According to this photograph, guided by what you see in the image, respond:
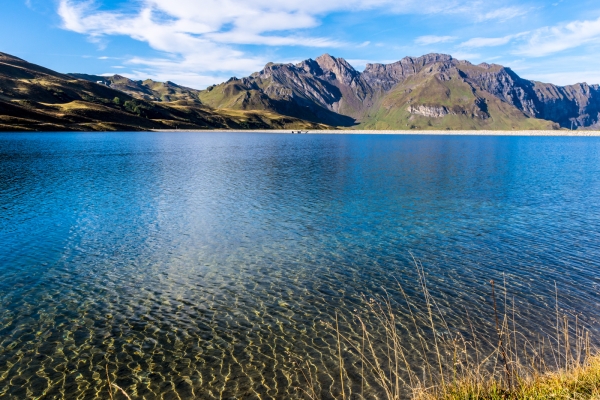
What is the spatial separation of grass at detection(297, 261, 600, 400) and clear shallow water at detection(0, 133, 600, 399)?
80 cm

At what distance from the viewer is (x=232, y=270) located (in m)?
25.8

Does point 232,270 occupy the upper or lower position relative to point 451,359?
upper

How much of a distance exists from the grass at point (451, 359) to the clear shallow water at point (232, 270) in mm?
795

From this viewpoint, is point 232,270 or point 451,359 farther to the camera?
point 232,270

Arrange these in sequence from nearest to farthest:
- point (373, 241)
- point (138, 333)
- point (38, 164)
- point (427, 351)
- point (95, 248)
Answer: point (427, 351)
point (138, 333)
point (95, 248)
point (373, 241)
point (38, 164)

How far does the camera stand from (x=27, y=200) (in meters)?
47.2

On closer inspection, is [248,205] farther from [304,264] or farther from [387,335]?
[387,335]

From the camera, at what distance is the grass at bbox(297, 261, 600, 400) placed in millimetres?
10789

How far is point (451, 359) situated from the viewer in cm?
1664

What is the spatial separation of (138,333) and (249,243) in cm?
1447

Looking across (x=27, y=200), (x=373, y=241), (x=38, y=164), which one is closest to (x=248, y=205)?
(x=373, y=241)

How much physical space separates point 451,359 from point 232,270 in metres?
14.9

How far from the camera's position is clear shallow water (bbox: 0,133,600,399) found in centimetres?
1577

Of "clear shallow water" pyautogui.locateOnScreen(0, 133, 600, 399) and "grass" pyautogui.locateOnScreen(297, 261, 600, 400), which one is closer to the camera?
"grass" pyautogui.locateOnScreen(297, 261, 600, 400)
